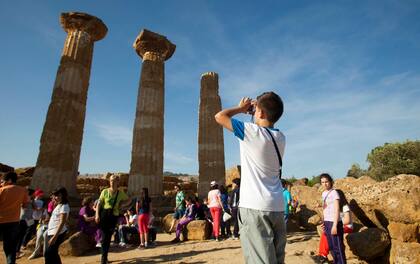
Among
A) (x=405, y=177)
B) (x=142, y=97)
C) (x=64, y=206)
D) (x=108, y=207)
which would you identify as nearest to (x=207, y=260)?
(x=108, y=207)

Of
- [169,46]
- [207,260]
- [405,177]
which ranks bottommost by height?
[207,260]

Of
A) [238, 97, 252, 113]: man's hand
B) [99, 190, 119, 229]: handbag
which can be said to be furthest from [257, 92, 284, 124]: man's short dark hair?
[99, 190, 119, 229]: handbag

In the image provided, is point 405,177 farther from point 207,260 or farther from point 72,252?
point 72,252

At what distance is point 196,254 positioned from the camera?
868 centimetres

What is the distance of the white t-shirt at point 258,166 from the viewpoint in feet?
8.95

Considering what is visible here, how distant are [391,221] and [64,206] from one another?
291 inches

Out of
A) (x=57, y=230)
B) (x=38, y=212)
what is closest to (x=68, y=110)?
(x=38, y=212)

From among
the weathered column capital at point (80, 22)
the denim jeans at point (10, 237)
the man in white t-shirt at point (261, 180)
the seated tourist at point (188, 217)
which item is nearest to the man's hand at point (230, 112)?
the man in white t-shirt at point (261, 180)

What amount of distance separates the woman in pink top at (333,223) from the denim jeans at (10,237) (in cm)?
597

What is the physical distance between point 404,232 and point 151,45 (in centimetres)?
1729

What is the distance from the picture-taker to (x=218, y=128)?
2236 centimetres

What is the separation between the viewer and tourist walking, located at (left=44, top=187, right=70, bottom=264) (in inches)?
222

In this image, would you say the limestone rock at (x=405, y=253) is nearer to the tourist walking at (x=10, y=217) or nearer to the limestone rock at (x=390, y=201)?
the limestone rock at (x=390, y=201)

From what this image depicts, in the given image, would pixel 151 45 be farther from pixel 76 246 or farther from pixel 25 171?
pixel 76 246
